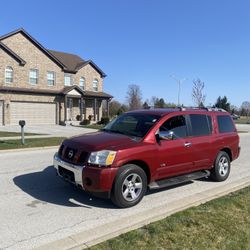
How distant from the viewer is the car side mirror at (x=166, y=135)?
6.62 metres

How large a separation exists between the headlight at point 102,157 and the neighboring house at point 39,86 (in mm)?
25776

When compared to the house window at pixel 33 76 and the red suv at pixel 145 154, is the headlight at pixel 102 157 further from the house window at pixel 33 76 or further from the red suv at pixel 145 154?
the house window at pixel 33 76

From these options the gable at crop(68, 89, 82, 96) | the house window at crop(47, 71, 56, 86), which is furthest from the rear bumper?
the house window at crop(47, 71, 56, 86)

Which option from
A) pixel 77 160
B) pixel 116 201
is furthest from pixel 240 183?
pixel 77 160

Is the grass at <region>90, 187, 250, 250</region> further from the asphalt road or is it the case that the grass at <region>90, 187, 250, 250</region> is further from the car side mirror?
the car side mirror

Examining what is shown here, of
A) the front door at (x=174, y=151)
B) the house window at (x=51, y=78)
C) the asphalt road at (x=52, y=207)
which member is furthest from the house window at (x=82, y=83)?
the front door at (x=174, y=151)

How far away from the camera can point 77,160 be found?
5.99 meters

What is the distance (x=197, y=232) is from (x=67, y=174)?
8.73 feet

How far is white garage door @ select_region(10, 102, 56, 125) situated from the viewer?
3073 cm

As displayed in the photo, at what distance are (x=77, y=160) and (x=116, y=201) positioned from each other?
101cm

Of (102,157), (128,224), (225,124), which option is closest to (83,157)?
(102,157)

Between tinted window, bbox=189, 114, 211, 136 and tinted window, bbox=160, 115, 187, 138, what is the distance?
0.29 meters

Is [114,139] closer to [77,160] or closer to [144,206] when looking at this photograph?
[77,160]

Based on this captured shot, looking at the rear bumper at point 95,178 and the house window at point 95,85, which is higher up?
the house window at point 95,85
